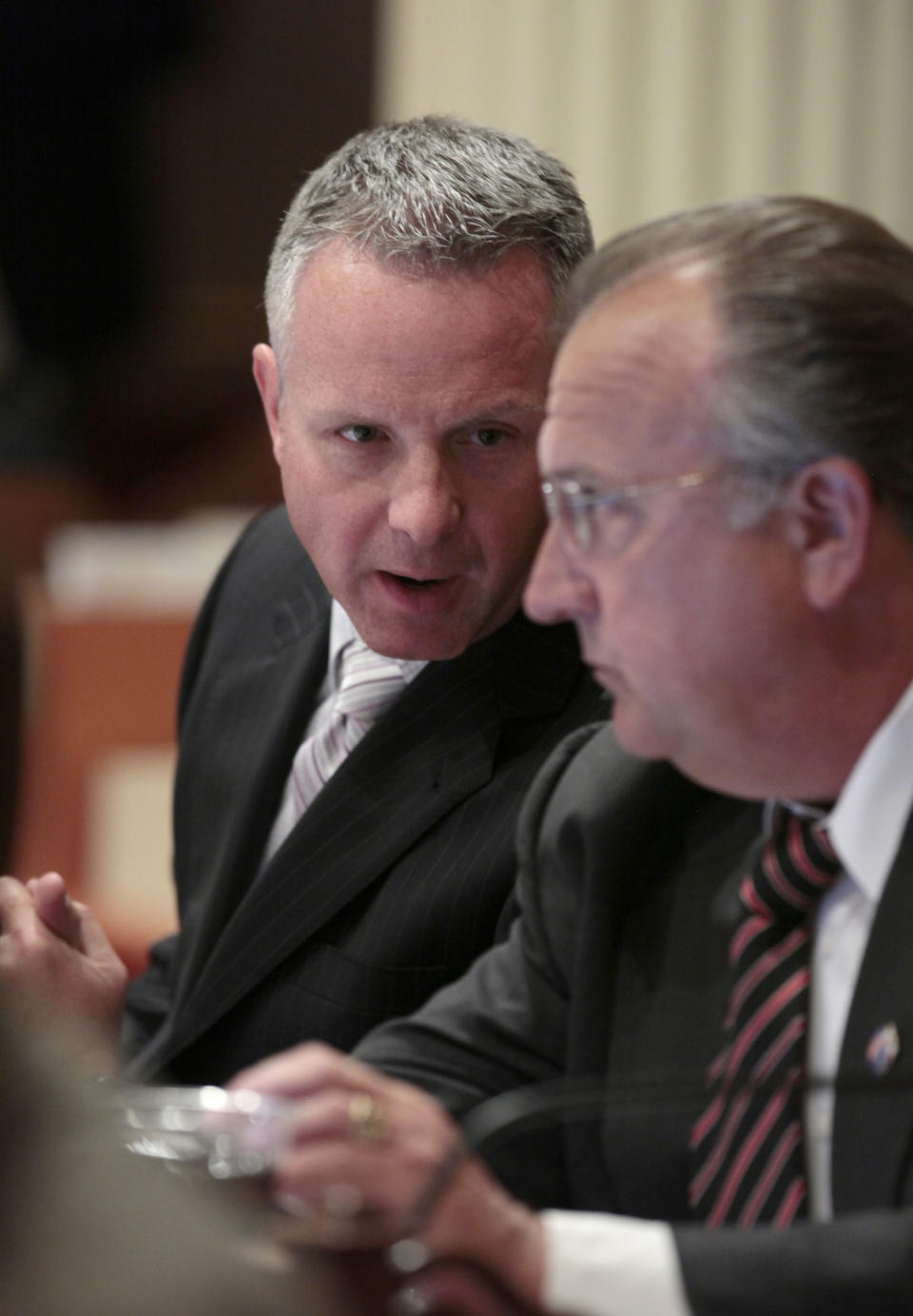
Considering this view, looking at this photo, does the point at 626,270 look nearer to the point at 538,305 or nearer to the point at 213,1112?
the point at 538,305

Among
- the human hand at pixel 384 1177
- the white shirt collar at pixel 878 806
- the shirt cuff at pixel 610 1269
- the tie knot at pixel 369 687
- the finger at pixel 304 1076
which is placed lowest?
the tie knot at pixel 369 687

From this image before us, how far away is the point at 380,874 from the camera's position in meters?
1.61

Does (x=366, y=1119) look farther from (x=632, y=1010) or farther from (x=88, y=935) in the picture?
(x=88, y=935)

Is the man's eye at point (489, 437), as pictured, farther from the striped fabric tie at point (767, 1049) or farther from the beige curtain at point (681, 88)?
the beige curtain at point (681, 88)

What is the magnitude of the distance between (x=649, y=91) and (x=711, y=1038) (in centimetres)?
395

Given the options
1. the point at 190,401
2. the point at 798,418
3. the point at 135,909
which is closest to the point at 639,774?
the point at 798,418

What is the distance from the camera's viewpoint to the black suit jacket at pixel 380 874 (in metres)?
1.56

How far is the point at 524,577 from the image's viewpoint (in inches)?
64.3

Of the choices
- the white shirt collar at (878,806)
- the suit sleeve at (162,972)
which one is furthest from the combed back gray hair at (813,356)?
the suit sleeve at (162,972)

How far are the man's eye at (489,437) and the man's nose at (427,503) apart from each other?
0.04 metres

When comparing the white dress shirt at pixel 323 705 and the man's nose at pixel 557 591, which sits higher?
the man's nose at pixel 557 591

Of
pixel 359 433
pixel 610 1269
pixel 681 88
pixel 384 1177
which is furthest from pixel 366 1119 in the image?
pixel 681 88

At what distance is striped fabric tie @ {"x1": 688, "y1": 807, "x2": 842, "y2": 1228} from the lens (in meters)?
1.08

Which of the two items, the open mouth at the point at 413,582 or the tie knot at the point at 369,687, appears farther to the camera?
the tie knot at the point at 369,687
